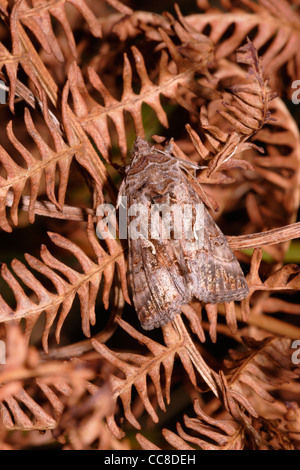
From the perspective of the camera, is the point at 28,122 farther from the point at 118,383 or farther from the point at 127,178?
the point at 118,383

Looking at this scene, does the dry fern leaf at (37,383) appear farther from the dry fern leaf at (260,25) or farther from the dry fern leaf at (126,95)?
the dry fern leaf at (260,25)

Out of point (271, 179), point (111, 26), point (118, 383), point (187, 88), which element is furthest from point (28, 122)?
point (271, 179)

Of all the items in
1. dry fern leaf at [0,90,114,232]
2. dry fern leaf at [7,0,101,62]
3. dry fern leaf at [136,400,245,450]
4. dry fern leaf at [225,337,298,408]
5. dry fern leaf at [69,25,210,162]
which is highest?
dry fern leaf at [7,0,101,62]

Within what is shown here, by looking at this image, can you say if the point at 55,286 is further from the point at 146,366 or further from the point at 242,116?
the point at 242,116

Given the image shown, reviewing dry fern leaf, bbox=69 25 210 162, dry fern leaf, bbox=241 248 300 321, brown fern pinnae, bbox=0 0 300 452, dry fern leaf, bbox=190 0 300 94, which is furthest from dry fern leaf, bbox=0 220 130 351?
dry fern leaf, bbox=190 0 300 94

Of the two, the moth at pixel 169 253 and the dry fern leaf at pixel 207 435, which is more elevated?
the moth at pixel 169 253

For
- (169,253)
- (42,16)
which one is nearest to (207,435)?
(169,253)

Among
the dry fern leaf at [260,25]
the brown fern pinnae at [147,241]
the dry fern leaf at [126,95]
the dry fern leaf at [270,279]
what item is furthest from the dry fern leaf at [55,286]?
the dry fern leaf at [260,25]

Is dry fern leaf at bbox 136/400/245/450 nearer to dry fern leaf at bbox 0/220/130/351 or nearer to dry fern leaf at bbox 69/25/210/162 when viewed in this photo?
dry fern leaf at bbox 0/220/130/351
